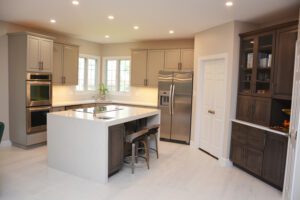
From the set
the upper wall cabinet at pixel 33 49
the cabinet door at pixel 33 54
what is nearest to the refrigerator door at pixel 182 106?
the upper wall cabinet at pixel 33 49

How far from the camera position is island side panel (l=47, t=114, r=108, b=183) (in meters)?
3.32

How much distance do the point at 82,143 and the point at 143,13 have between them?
2414 mm

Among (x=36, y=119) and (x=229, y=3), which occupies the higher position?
(x=229, y=3)

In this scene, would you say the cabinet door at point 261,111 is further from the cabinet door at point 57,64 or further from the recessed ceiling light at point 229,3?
the cabinet door at point 57,64

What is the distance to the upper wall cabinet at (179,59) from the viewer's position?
579 cm

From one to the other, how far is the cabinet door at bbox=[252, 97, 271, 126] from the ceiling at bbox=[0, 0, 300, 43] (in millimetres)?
1447

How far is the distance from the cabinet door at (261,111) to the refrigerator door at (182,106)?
187cm

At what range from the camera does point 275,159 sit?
3.38 metres

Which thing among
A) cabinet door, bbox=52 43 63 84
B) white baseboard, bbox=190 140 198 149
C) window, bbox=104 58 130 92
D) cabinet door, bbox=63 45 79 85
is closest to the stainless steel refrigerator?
white baseboard, bbox=190 140 198 149

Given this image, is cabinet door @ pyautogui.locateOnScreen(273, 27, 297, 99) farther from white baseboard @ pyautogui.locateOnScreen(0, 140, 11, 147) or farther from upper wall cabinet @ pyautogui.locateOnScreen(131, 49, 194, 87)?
white baseboard @ pyautogui.locateOnScreen(0, 140, 11, 147)

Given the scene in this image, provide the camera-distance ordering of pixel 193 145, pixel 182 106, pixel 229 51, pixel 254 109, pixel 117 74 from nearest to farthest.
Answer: pixel 254 109 < pixel 229 51 < pixel 193 145 < pixel 182 106 < pixel 117 74

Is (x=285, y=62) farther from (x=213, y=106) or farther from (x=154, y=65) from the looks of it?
(x=154, y=65)

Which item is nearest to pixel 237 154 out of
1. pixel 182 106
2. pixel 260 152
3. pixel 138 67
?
pixel 260 152

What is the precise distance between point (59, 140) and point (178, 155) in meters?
2.43
